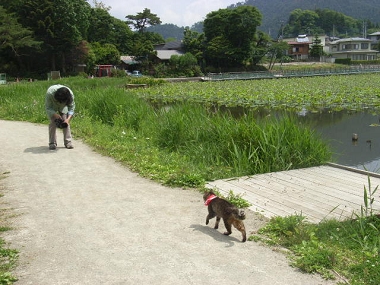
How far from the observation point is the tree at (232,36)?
157 ft

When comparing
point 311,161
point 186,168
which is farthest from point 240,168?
point 311,161

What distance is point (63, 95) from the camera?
6969 millimetres

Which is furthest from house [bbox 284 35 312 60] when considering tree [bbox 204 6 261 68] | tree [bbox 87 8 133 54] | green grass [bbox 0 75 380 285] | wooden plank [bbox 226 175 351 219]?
wooden plank [bbox 226 175 351 219]

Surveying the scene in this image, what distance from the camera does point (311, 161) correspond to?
6379 millimetres

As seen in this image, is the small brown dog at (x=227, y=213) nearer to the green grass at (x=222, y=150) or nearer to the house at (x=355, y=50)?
the green grass at (x=222, y=150)

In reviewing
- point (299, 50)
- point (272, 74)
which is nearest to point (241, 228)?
point (272, 74)

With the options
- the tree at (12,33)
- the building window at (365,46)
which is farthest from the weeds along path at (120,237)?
the building window at (365,46)

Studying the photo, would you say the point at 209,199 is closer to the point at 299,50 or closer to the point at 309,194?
the point at 309,194

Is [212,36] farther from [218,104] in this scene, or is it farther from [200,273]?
[200,273]

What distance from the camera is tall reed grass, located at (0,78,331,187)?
593cm

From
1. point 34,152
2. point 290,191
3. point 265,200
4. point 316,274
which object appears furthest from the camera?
point 34,152

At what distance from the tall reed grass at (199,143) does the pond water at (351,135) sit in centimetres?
117

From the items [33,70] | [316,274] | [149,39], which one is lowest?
[316,274]

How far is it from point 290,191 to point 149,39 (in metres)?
49.3
